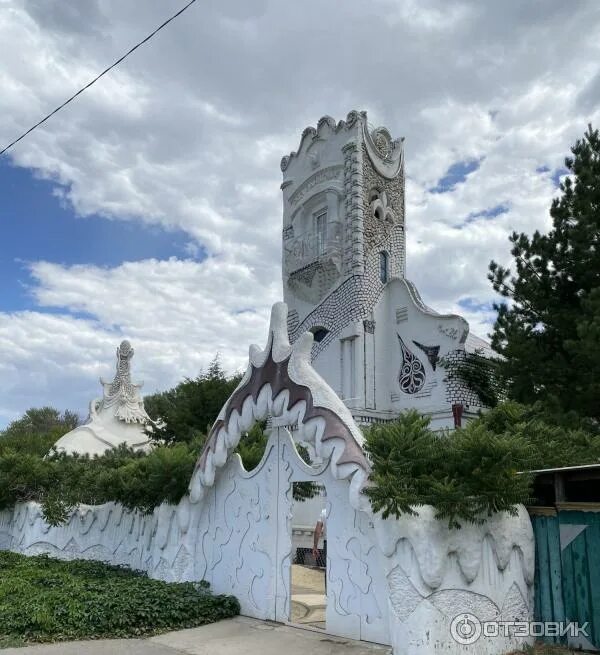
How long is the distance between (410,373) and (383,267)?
370 centimetres

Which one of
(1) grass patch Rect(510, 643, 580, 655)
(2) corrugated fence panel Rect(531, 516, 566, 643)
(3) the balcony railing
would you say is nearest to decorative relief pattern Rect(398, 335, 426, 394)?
(3) the balcony railing

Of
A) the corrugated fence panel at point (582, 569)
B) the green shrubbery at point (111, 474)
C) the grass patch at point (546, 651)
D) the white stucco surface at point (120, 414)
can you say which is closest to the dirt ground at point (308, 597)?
the green shrubbery at point (111, 474)

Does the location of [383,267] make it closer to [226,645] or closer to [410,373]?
[410,373]

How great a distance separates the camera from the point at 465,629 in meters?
6.37

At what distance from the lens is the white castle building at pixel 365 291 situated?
19.4 metres

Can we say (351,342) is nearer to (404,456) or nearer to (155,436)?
(155,436)

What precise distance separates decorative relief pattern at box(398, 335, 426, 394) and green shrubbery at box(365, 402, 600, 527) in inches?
486

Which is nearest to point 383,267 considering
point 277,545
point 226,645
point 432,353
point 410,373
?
point 432,353

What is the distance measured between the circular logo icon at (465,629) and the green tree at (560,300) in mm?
5911

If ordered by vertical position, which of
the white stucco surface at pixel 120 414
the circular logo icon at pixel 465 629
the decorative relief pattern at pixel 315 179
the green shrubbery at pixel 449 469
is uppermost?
the decorative relief pattern at pixel 315 179

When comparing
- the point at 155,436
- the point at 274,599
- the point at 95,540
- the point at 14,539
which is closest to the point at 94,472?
the point at 95,540

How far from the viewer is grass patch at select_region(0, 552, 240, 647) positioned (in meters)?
7.68

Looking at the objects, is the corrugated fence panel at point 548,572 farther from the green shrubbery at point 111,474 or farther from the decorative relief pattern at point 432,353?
the decorative relief pattern at point 432,353

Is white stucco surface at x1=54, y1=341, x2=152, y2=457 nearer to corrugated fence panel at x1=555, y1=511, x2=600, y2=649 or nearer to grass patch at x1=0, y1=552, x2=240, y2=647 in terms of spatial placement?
grass patch at x1=0, y1=552, x2=240, y2=647
